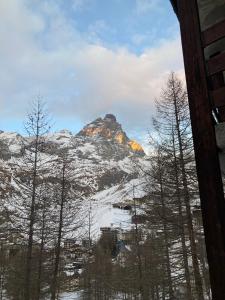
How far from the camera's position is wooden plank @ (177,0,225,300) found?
3145 millimetres

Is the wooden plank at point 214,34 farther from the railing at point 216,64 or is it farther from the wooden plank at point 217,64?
the wooden plank at point 217,64

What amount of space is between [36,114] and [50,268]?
8.02 metres

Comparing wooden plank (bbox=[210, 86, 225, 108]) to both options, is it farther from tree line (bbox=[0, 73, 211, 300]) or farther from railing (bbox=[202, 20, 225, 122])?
tree line (bbox=[0, 73, 211, 300])

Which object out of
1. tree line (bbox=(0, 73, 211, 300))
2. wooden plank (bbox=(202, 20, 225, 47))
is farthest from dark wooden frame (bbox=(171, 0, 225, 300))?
tree line (bbox=(0, 73, 211, 300))

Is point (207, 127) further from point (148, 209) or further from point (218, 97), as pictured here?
point (148, 209)

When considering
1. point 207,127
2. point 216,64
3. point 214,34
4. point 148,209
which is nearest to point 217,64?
point 216,64

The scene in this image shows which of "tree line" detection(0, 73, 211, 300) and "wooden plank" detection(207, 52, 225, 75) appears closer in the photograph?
"wooden plank" detection(207, 52, 225, 75)

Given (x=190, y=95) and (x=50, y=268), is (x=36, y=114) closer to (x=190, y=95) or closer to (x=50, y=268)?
(x=50, y=268)

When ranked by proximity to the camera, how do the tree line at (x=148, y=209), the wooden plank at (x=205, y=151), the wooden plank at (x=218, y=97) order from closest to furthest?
the wooden plank at (x=205, y=151) < the wooden plank at (x=218, y=97) < the tree line at (x=148, y=209)

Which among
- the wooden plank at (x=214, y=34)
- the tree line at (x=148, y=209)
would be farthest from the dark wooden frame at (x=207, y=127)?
the tree line at (x=148, y=209)

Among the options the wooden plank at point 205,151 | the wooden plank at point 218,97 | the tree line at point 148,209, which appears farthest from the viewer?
the tree line at point 148,209

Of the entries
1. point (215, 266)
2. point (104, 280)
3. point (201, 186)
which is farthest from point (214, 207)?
point (104, 280)

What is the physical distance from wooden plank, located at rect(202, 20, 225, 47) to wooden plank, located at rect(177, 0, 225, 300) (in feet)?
0.26

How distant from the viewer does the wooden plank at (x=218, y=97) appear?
11.5 ft
